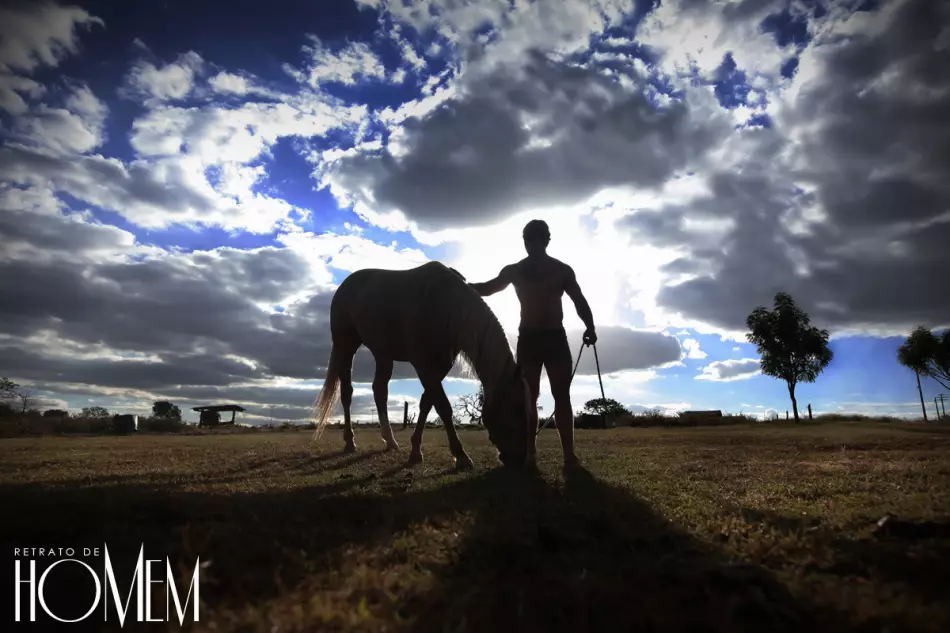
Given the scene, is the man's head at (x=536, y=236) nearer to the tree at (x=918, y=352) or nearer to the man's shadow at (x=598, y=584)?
the man's shadow at (x=598, y=584)

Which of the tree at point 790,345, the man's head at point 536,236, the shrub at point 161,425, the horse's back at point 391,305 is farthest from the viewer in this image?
the tree at point 790,345

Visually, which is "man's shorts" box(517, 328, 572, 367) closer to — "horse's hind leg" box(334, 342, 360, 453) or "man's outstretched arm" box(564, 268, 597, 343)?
"man's outstretched arm" box(564, 268, 597, 343)

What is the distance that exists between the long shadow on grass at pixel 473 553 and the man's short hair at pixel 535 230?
3.29m

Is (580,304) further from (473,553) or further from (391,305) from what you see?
(473,553)

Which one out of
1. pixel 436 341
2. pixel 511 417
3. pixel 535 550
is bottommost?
pixel 535 550

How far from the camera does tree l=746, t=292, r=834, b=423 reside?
4069 cm

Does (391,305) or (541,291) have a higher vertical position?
(391,305)

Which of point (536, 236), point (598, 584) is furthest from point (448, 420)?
point (598, 584)

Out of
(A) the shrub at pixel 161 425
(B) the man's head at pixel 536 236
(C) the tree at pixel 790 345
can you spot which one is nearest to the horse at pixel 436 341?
(B) the man's head at pixel 536 236

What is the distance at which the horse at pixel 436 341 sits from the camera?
5.37 m

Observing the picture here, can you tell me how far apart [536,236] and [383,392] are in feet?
12.1

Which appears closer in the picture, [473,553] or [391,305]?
[473,553]

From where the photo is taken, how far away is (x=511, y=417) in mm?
5312

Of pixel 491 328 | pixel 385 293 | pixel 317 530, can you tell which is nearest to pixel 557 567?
pixel 317 530
